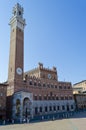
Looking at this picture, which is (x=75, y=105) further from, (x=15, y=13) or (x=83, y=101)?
(x=15, y=13)

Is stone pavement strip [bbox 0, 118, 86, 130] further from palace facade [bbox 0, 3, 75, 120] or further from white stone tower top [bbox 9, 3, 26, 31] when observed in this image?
white stone tower top [bbox 9, 3, 26, 31]

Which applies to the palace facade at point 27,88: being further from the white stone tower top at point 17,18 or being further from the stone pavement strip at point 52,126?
the stone pavement strip at point 52,126

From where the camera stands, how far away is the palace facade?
41594mm

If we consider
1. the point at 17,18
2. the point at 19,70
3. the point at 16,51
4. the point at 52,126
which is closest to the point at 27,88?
the point at 19,70

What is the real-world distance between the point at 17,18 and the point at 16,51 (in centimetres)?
1143

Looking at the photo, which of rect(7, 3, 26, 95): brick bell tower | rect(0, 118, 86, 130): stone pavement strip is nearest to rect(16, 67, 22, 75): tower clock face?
rect(7, 3, 26, 95): brick bell tower

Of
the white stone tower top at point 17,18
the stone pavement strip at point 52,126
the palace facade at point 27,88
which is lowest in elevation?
the stone pavement strip at point 52,126

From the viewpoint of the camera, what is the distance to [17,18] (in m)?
49.5

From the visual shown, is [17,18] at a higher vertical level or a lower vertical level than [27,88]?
higher

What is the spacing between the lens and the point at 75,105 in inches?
2424

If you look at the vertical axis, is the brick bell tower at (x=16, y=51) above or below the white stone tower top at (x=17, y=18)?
below

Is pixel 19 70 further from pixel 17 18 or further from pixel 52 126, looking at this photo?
pixel 52 126

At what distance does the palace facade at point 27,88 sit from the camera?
4159 centimetres

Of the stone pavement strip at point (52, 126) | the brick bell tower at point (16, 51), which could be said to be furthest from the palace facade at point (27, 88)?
the stone pavement strip at point (52, 126)
